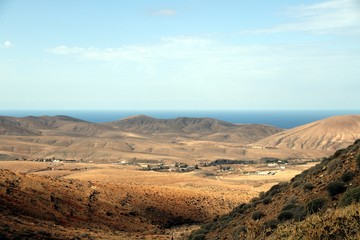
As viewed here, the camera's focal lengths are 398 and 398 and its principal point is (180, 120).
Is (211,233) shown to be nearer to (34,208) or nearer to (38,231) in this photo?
(38,231)

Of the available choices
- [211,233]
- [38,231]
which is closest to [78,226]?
[38,231]

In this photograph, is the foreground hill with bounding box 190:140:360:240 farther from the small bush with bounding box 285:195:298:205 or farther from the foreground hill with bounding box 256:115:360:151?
the foreground hill with bounding box 256:115:360:151

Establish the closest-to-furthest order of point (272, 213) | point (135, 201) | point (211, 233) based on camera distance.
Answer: point (272, 213), point (211, 233), point (135, 201)

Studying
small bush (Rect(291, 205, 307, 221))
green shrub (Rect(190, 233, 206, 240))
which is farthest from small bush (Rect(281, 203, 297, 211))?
green shrub (Rect(190, 233, 206, 240))

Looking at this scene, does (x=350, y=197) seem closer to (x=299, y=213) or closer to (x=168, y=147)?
(x=299, y=213)

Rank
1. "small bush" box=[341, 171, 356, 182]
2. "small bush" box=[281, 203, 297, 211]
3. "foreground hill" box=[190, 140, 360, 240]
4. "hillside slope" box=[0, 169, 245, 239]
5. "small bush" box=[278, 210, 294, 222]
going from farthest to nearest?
1. "hillside slope" box=[0, 169, 245, 239]
2. "small bush" box=[281, 203, 297, 211]
3. "small bush" box=[341, 171, 356, 182]
4. "small bush" box=[278, 210, 294, 222]
5. "foreground hill" box=[190, 140, 360, 240]

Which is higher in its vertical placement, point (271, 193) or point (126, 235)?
point (271, 193)

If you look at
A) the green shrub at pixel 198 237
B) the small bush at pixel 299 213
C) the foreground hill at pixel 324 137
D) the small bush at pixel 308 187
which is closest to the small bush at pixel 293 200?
the small bush at pixel 308 187
